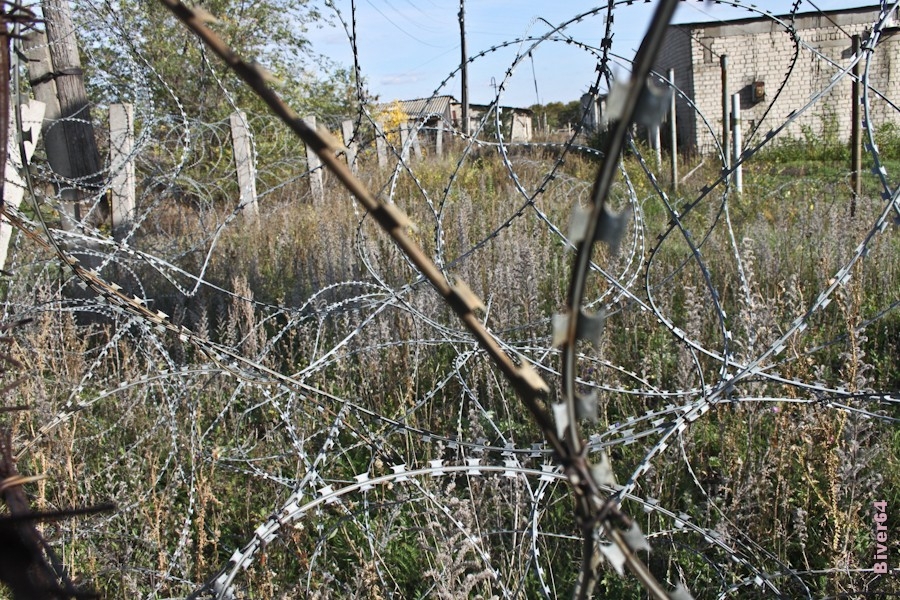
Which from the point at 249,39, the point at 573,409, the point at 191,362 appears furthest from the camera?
the point at 249,39

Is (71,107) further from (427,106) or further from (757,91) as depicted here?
(757,91)

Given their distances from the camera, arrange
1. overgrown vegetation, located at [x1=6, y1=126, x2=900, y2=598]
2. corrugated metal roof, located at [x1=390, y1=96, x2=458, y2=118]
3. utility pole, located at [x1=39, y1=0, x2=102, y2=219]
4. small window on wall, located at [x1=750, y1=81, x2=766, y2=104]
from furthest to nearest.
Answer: small window on wall, located at [x1=750, y1=81, x2=766, y2=104], utility pole, located at [x1=39, y1=0, x2=102, y2=219], corrugated metal roof, located at [x1=390, y1=96, x2=458, y2=118], overgrown vegetation, located at [x1=6, y1=126, x2=900, y2=598]

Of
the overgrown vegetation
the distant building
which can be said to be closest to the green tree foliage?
the distant building

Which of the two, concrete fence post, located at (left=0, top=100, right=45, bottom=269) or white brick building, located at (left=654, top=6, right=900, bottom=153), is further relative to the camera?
white brick building, located at (left=654, top=6, right=900, bottom=153)

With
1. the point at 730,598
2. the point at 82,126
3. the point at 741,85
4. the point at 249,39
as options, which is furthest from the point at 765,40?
the point at 730,598

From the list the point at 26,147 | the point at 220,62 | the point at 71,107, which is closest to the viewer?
the point at 26,147

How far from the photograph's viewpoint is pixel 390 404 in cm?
362

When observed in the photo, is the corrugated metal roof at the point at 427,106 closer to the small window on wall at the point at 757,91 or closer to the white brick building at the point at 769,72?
the white brick building at the point at 769,72

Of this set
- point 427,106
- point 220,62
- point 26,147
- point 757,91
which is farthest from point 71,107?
point 757,91

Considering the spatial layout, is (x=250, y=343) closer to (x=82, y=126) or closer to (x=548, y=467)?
(x=548, y=467)

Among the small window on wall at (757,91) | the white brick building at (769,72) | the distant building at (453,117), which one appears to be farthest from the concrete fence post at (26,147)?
the small window on wall at (757,91)

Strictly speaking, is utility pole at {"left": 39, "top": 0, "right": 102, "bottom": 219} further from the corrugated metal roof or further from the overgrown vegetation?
the corrugated metal roof

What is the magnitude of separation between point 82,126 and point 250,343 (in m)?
2.61

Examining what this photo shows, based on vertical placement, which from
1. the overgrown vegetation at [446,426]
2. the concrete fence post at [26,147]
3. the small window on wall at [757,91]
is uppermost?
the small window on wall at [757,91]
